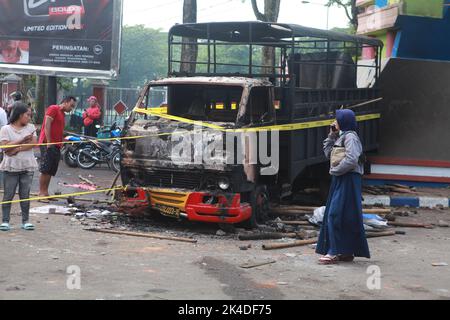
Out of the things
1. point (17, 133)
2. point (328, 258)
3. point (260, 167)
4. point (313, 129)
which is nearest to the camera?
point (328, 258)

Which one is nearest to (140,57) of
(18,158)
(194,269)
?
(18,158)

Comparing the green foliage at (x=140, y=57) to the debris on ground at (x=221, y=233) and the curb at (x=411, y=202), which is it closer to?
the curb at (x=411, y=202)

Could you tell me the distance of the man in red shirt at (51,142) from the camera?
11164 millimetres

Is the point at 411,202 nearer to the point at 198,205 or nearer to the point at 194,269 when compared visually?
the point at 198,205

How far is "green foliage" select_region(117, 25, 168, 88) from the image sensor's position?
8469 cm

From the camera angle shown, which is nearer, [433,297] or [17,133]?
[433,297]

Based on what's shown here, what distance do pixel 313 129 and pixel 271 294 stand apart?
5.04 metres

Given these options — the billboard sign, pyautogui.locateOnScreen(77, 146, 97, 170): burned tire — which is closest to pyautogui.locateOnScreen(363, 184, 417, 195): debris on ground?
pyautogui.locateOnScreen(77, 146, 97, 170): burned tire

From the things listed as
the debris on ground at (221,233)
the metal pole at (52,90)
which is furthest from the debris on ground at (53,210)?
the metal pole at (52,90)

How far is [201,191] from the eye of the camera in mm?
8844

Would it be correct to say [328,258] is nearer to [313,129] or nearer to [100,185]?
[313,129]

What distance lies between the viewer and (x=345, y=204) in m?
7.52

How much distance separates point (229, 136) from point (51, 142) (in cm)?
379
